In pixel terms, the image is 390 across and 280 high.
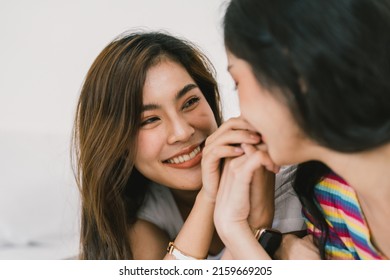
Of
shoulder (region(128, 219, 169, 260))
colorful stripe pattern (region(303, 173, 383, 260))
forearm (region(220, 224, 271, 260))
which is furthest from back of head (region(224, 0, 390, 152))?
shoulder (region(128, 219, 169, 260))

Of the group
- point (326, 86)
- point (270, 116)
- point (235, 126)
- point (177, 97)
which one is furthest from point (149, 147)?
point (326, 86)

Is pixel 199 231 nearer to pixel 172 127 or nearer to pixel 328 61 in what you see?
pixel 172 127

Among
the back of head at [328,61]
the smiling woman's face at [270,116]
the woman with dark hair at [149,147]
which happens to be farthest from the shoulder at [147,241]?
the back of head at [328,61]

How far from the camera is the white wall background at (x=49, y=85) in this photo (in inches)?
60.9

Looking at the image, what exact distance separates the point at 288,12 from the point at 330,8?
0.21 ft

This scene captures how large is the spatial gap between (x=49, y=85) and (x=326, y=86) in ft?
3.64

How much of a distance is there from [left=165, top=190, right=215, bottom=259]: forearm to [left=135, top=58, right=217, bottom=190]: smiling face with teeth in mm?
81

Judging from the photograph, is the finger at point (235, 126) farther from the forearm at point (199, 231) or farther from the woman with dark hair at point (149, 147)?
the forearm at point (199, 231)

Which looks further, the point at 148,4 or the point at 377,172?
the point at 148,4

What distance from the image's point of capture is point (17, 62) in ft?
5.20

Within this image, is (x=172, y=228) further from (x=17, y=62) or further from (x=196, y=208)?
(x=17, y=62)

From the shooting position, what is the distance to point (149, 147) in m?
1.16


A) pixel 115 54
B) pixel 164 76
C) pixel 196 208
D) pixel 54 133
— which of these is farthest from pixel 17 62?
pixel 196 208

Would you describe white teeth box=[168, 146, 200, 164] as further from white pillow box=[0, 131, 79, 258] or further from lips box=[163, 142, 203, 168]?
white pillow box=[0, 131, 79, 258]
